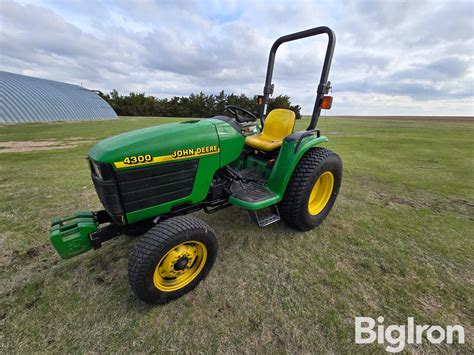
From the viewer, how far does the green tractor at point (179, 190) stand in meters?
1.59

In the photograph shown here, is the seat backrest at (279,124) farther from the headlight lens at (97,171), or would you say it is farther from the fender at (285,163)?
the headlight lens at (97,171)

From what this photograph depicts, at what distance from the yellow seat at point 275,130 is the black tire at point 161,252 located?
4.11ft

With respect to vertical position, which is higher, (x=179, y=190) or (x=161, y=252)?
(x=179, y=190)

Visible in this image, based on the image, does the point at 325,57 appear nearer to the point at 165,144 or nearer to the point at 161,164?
the point at 165,144

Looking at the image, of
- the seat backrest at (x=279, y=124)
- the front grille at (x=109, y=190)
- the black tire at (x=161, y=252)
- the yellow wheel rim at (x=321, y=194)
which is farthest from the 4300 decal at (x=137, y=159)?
the yellow wheel rim at (x=321, y=194)

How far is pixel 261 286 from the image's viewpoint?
1.83 meters

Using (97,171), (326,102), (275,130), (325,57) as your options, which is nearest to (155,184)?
(97,171)

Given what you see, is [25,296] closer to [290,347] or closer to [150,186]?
[150,186]

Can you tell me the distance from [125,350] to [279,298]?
41.1 inches

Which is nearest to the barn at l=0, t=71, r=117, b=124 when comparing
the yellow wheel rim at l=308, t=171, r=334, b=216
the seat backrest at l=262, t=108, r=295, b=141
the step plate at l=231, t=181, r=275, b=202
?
the seat backrest at l=262, t=108, r=295, b=141

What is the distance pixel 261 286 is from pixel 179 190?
1.00m

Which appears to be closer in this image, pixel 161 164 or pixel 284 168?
pixel 161 164

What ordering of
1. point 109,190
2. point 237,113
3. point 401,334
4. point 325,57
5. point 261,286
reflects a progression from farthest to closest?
point 237,113 → point 325,57 → point 261,286 → point 109,190 → point 401,334

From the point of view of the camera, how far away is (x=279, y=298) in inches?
68.0
